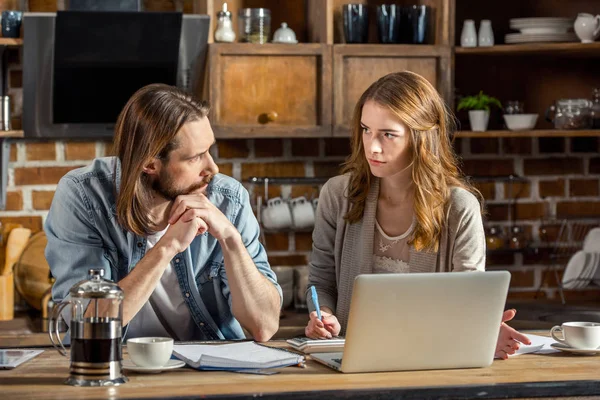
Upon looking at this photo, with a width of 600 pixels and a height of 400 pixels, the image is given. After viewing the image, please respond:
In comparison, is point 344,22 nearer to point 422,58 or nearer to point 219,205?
point 422,58

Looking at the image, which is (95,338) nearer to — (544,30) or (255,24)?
(255,24)

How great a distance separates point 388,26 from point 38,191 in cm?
143

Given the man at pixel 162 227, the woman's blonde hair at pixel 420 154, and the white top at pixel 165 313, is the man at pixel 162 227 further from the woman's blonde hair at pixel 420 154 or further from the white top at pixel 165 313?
the woman's blonde hair at pixel 420 154

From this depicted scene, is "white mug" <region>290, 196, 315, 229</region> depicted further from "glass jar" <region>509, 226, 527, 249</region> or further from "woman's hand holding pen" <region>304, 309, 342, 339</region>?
"woman's hand holding pen" <region>304, 309, 342, 339</region>

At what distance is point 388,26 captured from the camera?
11.9 ft

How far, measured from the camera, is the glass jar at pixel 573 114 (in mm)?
3693

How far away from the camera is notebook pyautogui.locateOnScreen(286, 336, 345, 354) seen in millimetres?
2102

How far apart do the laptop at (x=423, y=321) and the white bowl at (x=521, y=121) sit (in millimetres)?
1933

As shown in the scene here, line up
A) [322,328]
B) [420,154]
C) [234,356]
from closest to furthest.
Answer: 1. [234,356]
2. [322,328]
3. [420,154]

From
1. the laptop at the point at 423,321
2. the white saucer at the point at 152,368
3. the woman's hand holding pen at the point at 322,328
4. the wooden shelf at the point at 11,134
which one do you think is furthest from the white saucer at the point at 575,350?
the wooden shelf at the point at 11,134

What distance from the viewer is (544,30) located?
145 inches

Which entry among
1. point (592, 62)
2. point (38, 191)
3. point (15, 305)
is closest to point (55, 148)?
point (38, 191)

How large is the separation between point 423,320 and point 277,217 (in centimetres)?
193

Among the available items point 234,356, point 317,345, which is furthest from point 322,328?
point 234,356
